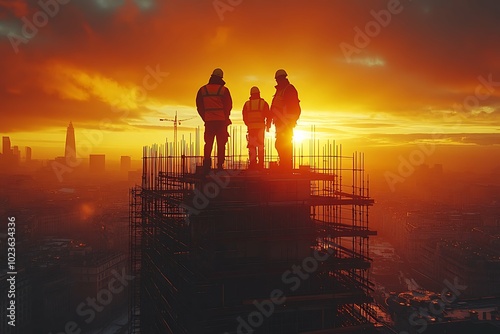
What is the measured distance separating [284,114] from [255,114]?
1194 mm

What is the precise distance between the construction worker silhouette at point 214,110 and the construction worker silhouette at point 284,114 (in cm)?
151

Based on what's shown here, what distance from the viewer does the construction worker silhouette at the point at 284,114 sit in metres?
12.4

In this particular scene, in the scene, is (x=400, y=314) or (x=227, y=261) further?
(x=400, y=314)

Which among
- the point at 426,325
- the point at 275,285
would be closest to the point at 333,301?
the point at 275,285

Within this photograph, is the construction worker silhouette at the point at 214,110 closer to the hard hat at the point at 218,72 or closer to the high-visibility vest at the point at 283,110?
the hard hat at the point at 218,72

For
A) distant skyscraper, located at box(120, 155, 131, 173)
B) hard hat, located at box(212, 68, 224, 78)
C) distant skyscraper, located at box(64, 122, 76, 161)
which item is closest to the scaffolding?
hard hat, located at box(212, 68, 224, 78)

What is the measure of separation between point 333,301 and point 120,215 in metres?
91.2

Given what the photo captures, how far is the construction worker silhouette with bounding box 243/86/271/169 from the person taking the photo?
521 inches

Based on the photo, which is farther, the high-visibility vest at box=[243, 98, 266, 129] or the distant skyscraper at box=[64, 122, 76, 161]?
the distant skyscraper at box=[64, 122, 76, 161]

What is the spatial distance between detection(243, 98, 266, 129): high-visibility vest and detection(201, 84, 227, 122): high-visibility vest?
163 cm

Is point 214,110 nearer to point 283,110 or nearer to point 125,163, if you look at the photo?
point 283,110

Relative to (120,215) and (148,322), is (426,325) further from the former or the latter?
(120,215)

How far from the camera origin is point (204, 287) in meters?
10.2

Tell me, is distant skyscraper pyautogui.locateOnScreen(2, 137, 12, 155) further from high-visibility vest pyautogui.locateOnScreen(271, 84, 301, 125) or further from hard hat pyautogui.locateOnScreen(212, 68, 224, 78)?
high-visibility vest pyautogui.locateOnScreen(271, 84, 301, 125)
